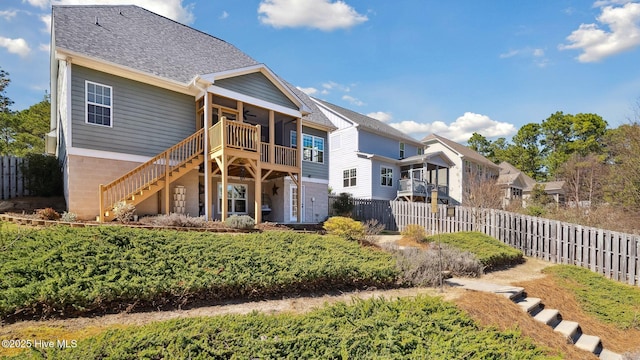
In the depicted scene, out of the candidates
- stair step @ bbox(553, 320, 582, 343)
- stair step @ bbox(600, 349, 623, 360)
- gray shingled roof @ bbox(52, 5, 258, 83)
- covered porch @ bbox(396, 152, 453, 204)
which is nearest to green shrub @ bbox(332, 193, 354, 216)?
covered porch @ bbox(396, 152, 453, 204)

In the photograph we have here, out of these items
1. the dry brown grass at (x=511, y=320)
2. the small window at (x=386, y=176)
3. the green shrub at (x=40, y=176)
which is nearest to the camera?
the dry brown grass at (x=511, y=320)

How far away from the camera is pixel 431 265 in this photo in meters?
7.54

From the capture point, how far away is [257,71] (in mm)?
14039

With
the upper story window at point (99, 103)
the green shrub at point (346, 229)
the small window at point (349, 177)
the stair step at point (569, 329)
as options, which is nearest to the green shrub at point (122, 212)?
the upper story window at point (99, 103)

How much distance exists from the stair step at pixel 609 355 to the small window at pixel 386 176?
63.6ft

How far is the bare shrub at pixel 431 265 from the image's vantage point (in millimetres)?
7129

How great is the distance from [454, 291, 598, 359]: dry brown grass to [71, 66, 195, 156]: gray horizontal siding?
11627mm

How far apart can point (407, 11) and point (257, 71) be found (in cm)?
690

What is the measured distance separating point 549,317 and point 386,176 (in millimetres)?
19665

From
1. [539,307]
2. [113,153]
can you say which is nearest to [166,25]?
[113,153]

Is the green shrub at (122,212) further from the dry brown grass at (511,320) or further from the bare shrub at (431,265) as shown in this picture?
the dry brown grass at (511,320)

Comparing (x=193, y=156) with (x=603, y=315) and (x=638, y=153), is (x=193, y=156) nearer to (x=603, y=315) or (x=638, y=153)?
(x=603, y=315)

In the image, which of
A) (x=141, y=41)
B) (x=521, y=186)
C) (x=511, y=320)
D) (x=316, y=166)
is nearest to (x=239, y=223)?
(x=511, y=320)

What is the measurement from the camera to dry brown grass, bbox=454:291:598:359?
16.7 feet
